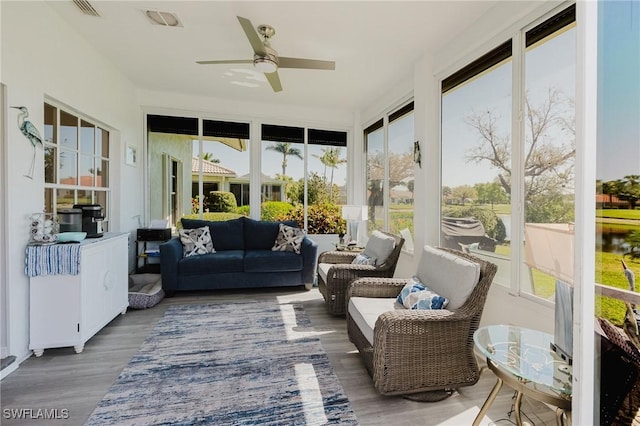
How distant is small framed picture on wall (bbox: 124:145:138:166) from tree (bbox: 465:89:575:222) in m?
4.68

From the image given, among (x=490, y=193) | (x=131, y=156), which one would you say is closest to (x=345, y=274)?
(x=490, y=193)

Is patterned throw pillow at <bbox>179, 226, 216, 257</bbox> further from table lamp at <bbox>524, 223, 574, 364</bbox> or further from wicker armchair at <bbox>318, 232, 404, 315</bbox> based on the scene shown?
table lamp at <bbox>524, 223, 574, 364</bbox>

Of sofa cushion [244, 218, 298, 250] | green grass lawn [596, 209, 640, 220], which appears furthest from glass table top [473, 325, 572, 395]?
sofa cushion [244, 218, 298, 250]

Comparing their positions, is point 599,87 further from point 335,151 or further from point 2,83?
point 335,151

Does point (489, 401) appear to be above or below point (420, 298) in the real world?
below

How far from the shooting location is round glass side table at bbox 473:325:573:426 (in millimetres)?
1269

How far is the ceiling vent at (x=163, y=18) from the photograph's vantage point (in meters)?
2.66

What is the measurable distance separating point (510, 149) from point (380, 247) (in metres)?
1.57

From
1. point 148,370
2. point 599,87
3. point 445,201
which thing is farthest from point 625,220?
point 148,370

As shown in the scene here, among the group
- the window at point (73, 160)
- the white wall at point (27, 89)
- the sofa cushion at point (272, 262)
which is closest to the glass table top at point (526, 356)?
the sofa cushion at point (272, 262)

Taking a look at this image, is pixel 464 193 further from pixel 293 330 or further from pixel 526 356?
A: pixel 293 330

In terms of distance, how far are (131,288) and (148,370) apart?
2170 millimetres

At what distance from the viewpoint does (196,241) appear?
13.8ft

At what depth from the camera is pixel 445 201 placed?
3234 mm
